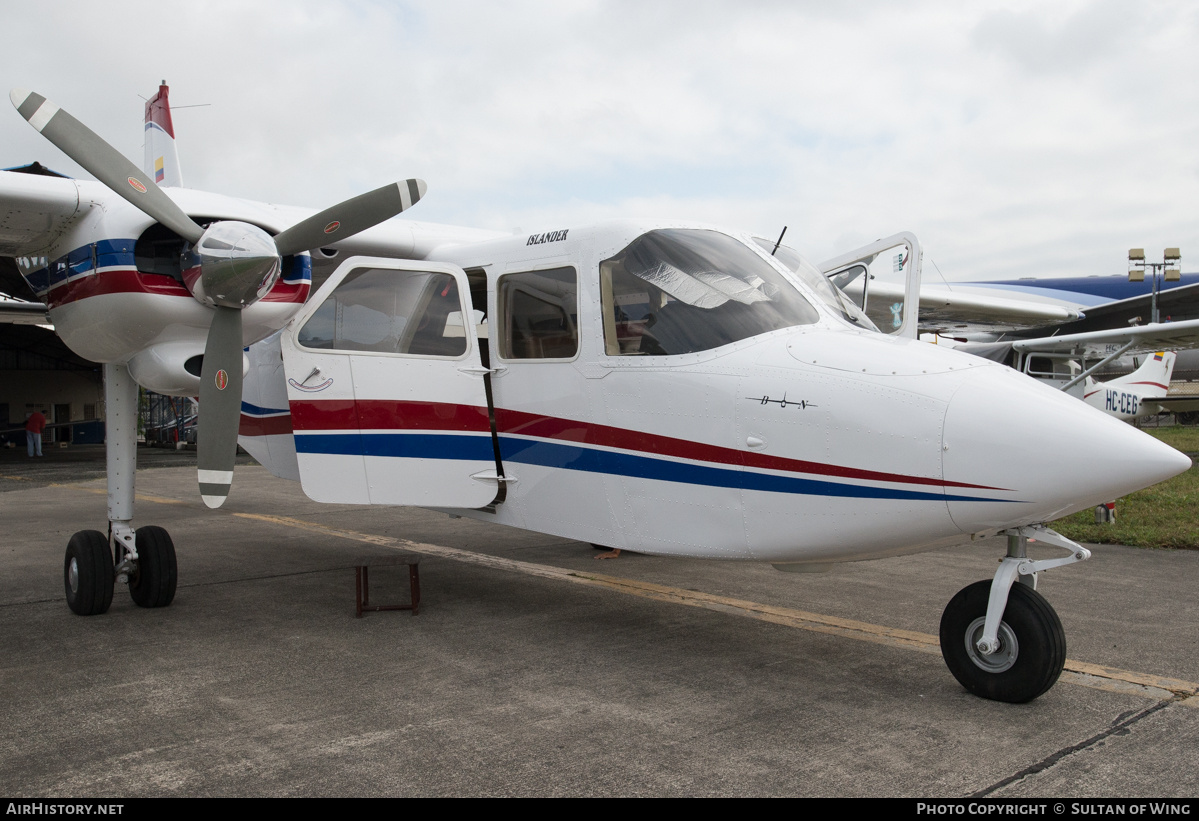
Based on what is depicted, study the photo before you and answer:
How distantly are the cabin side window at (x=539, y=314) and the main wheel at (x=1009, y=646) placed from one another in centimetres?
260

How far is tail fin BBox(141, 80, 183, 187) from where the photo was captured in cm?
1146

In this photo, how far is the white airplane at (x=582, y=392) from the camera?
3.82 meters

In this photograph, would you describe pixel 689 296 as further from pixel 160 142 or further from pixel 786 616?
pixel 160 142

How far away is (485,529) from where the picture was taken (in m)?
10.4

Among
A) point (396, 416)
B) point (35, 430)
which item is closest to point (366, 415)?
point (396, 416)

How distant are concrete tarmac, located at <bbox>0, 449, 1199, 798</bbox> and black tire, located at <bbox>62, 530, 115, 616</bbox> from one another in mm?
118

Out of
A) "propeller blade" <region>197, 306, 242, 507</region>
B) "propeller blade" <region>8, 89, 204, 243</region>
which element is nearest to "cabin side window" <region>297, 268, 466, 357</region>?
"propeller blade" <region>197, 306, 242, 507</region>

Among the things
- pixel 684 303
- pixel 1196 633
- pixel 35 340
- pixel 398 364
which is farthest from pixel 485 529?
pixel 35 340

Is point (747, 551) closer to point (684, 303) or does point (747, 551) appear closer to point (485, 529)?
point (684, 303)

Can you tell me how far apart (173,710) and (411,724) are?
123cm

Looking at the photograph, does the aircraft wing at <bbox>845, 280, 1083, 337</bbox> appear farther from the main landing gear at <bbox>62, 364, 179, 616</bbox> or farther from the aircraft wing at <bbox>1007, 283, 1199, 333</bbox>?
the aircraft wing at <bbox>1007, 283, 1199, 333</bbox>

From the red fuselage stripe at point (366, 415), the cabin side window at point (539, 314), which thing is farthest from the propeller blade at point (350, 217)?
the red fuselage stripe at point (366, 415)

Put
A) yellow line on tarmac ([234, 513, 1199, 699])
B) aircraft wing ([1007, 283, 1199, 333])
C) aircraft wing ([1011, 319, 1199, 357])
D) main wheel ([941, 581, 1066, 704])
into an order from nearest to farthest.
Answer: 1. main wheel ([941, 581, 1066, 704])
2. yellow line on tarmac ([234, 513, 1199, 699])
3. aircraft wing ([1011, 319, 1199, 357])
4. aircraft wing ([1007, 283, 1199, 333])

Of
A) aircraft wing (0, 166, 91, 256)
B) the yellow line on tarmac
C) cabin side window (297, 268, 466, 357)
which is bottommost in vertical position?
the yellow line on tarmac
